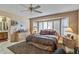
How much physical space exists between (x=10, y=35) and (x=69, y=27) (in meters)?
1.21

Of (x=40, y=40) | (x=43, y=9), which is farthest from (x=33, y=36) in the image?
(x=43, y=9)

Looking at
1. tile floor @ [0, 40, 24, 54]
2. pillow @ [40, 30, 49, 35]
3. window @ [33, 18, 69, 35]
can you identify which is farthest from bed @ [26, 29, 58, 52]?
tile floor @ [0, 40, 24, 54]

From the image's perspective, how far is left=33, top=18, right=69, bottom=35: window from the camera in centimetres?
190

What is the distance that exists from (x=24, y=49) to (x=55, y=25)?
Result: 0.81 meters

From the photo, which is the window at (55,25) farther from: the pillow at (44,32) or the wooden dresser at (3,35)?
the wooden dresser at (3,35)

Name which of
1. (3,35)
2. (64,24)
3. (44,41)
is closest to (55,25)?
Result: (64,24)

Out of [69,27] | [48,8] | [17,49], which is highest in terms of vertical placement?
[48,8]

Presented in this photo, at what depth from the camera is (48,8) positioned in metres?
1.91

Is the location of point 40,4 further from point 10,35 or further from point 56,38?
point 10,35

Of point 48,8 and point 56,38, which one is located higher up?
point 48,8

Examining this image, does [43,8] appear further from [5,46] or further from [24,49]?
[5,46]

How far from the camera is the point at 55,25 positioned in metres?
1.94

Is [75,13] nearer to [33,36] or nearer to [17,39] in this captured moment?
[33,36]

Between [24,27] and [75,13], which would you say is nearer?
[75,13]
